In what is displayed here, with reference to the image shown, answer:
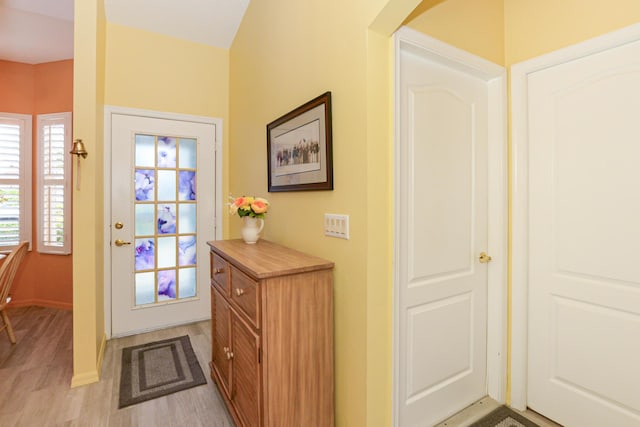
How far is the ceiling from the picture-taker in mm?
2709

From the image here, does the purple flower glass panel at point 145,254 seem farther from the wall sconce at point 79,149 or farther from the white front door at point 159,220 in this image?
the wall sconce at point 79,149

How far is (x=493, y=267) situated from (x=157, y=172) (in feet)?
9.73

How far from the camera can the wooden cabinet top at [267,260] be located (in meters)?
1.35

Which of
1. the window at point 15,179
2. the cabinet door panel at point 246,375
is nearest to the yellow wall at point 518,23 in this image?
the cabinet door panel at point 246,375

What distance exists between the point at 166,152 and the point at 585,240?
3331 mm

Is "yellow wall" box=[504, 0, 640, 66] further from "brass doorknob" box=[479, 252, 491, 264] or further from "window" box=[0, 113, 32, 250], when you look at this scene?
A: "window" box=[0, 113, 32, 250]

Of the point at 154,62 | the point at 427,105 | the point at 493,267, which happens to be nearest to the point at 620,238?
the point at 493,267

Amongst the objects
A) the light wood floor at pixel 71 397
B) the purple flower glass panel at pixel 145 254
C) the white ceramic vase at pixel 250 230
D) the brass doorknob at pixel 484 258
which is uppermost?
the white ceramic vase at pixel 250 230

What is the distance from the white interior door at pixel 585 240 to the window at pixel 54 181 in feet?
14.6

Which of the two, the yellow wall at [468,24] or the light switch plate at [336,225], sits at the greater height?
the yellow wall at [468,24]

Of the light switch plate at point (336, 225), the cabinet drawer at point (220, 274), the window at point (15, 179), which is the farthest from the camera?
the window at point (15, 179)

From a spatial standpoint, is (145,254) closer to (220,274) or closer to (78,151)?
(78,151)

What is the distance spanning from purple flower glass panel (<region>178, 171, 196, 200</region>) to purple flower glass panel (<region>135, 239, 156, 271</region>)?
527 millimetres

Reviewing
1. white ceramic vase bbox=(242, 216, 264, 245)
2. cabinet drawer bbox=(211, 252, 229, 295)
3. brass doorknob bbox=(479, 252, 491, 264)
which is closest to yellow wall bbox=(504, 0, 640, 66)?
brass doorknob bbox=(479, 252, 491, 264)
